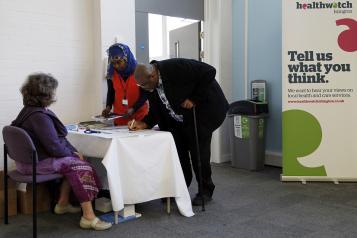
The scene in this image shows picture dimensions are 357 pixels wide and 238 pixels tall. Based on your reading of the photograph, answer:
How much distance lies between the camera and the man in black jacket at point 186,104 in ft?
10.3

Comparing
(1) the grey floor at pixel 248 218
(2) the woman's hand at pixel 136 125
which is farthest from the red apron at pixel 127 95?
(1) the grey floor at pixel 248 218

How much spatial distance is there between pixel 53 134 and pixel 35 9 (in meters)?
1.45

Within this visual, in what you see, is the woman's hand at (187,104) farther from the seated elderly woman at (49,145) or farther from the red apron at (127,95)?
the seated elderly woman at (49,145)

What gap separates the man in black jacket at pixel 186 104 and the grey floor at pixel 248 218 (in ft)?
1.09

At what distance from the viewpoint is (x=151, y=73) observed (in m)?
3.02

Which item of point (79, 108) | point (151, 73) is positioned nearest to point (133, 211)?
point (151, 73)

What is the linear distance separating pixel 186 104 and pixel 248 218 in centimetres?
100

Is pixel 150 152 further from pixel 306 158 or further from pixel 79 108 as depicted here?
pixel 306 158

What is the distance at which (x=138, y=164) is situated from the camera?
9.57 ft

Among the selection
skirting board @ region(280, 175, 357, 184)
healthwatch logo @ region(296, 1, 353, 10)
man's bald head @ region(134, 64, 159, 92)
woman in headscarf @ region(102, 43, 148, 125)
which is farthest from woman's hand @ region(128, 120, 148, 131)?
healthwatch logo @ region(296, 1, 353, 10)

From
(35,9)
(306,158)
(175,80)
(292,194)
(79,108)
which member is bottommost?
(292,194)

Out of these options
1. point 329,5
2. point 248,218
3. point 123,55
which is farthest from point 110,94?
point 329,5

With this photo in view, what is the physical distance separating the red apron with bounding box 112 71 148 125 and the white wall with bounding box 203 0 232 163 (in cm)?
190

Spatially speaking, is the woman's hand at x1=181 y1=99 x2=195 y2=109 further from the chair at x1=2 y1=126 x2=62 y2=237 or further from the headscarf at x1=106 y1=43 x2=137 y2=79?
the chair at x1=2 y1=126 x2=62 y2=237
